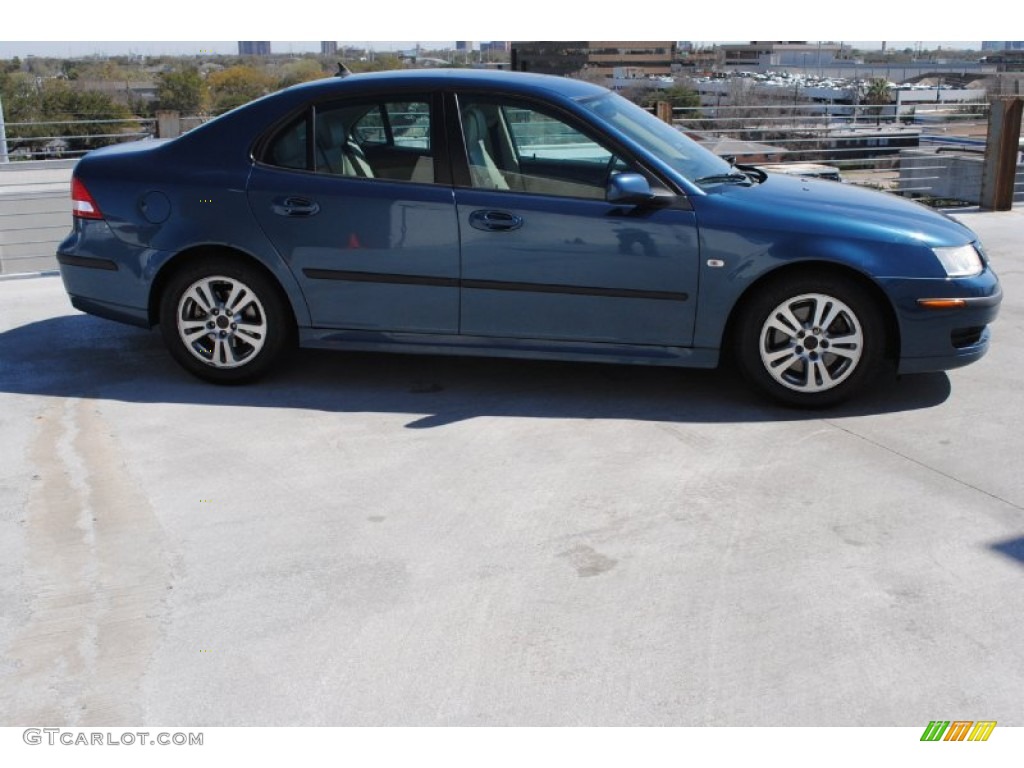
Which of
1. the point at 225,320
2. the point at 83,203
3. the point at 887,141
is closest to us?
the point at 225,320

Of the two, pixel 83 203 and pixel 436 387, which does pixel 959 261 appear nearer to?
pixel 436 387

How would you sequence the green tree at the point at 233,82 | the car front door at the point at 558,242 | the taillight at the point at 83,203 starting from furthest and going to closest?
1. the green tree at the point at 233,82
2. the taillight at the point at 83,203
3. the car front door at the point at 558,242

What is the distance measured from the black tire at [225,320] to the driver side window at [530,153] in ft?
4.02

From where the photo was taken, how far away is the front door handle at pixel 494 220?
5.50 m

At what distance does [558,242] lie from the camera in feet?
17.9

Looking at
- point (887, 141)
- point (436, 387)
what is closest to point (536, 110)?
point (436, 387)

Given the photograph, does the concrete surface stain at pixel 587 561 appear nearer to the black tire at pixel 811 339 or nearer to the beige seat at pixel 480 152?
the black tire at pixel 811 339

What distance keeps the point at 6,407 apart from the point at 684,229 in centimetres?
342

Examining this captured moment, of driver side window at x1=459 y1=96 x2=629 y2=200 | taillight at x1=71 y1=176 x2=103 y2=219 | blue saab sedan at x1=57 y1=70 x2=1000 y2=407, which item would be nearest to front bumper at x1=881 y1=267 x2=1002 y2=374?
blue saab sedan at x1=57 y1=70 x2=1000 y2=407

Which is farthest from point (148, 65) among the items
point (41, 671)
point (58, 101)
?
point (41, 671)

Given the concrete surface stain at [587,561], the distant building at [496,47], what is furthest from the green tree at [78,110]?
the concrete surface stain at [587,561]

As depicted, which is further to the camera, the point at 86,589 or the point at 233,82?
the point at 233,82

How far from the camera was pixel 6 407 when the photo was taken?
223 inches
